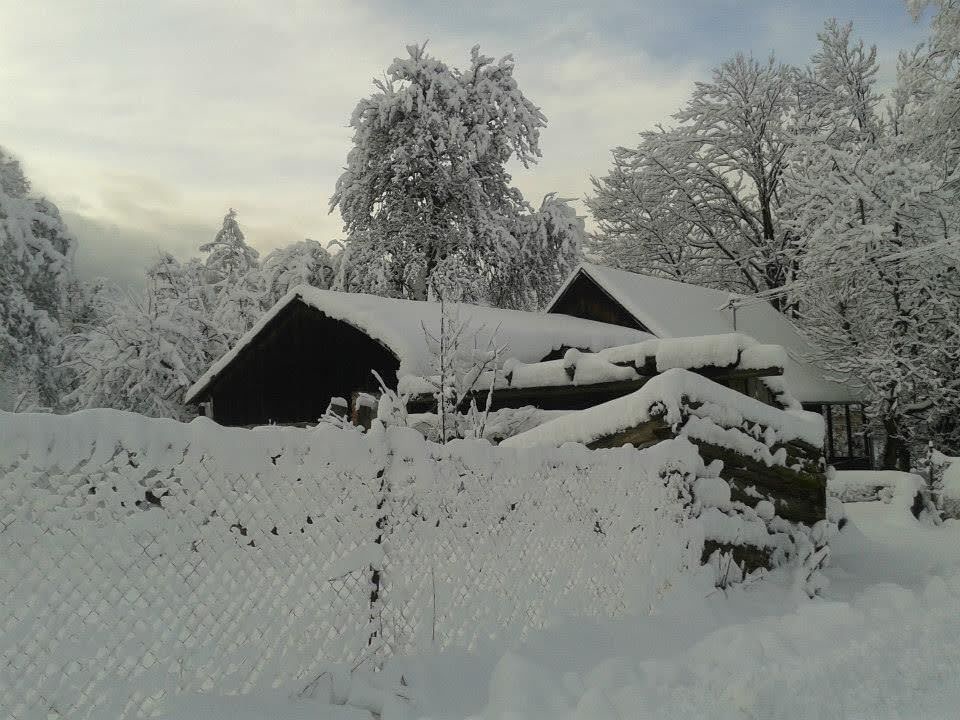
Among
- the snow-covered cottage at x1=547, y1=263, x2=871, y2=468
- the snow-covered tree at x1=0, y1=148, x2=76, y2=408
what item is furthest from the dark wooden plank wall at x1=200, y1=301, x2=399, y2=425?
the snow-covered tree at x1=0, y1=148, x2=76, y2=408

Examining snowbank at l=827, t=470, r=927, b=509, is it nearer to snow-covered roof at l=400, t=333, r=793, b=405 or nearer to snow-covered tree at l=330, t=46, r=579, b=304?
snow-covered roof at l=400, t=333, r=793, b=405

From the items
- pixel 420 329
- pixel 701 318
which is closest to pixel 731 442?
pixel 420 329

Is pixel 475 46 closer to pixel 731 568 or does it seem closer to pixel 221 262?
pixel 221 262

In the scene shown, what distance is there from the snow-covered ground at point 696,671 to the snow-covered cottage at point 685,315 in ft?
38.1

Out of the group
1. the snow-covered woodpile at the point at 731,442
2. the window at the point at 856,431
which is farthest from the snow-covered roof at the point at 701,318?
the snow-covered woodpile at the point at 731,442

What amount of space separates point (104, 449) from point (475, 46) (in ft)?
91.0

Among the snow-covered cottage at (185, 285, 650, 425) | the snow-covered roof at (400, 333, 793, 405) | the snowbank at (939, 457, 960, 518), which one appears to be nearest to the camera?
the snow-covered roof at (400, 333, 793, 405)

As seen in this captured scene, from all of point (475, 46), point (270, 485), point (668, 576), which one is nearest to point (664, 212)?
point (475, 46)

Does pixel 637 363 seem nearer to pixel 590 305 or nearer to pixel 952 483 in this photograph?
pixel 952 483

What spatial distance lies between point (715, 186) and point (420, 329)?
1829cm

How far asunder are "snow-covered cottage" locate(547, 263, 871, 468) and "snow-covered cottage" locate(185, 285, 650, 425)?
1.83 metres

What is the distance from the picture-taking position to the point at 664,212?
27.0 metres

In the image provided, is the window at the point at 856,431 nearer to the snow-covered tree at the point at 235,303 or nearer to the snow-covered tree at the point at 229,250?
the snow-covered tree at the point at 235,303

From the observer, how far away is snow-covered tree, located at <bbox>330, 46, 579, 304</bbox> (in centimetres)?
2572
